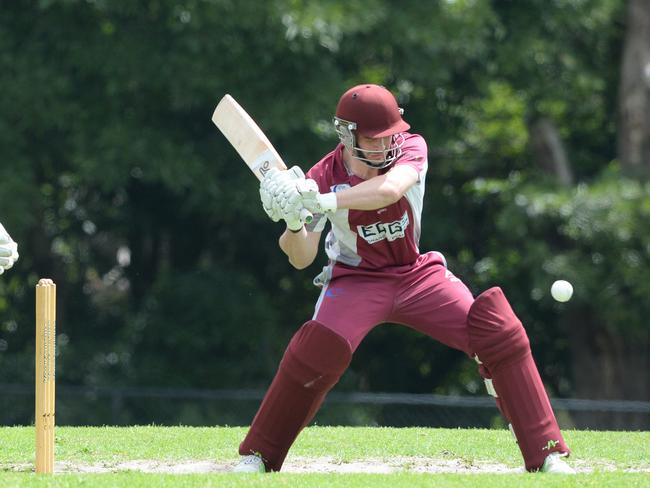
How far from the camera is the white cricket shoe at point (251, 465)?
5.67 metres

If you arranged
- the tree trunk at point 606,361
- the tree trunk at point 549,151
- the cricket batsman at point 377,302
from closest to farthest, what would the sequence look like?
the cricket batsman at point 377,302 < the tree trunk at point 606,361 < the tree trunk at point 549,151

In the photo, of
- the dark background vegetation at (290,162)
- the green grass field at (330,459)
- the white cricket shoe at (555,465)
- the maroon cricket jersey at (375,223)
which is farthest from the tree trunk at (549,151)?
the white cricket shoe at (555,465)

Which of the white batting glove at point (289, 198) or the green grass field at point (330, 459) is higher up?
the white batting glove at point (289, 198)

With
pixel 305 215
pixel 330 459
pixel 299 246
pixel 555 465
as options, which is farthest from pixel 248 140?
A: pixel 555 465

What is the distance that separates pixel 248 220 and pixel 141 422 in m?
2.64

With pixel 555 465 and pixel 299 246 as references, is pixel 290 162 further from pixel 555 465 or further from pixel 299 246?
pixel 555 465

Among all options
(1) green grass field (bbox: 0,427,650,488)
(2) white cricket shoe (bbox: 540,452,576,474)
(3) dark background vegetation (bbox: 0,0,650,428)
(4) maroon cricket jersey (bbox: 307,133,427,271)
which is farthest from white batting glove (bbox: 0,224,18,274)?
(3) dark background vegetation (bbox: 0,0,650,428)

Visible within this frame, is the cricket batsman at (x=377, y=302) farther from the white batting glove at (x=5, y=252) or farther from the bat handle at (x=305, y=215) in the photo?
the white batting glove at (x=5, y=252)

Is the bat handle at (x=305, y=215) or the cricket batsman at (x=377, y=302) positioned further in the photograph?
the cricket batsman at (x=377, y=302)

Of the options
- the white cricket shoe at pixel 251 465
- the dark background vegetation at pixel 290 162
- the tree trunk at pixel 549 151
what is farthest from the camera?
the tree trunk at pixel 549 151

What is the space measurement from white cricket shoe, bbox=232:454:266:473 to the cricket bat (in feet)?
4.01

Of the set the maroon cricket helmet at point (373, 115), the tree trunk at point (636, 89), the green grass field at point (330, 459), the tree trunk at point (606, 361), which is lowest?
the tree trunk at point (606, 361)

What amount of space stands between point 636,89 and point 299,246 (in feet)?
31.4

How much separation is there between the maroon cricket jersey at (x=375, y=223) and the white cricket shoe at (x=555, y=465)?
1.07m
